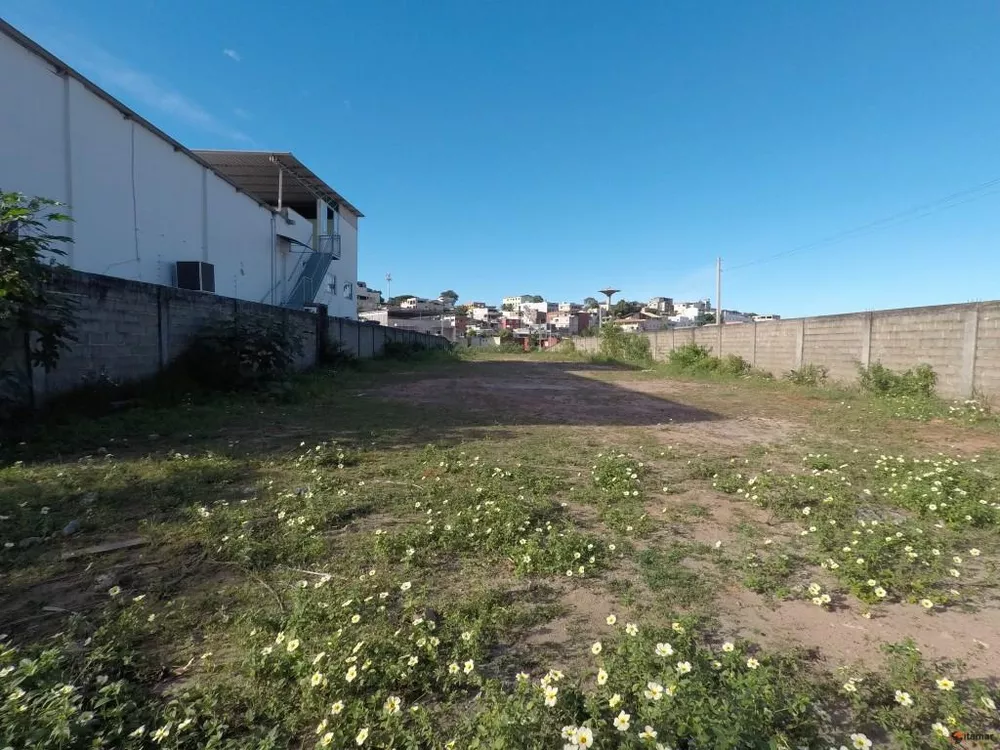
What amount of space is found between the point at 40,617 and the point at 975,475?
252 inches

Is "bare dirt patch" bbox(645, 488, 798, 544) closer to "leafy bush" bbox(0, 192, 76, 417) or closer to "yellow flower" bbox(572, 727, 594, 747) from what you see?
"yellow flower" bbox(572, 727, 594, 747)

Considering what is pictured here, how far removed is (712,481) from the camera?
4324mm

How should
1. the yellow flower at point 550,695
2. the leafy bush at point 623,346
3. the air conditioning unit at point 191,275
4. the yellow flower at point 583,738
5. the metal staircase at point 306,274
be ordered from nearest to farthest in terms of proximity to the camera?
the yellow flower at point 583,738 → the yellow flower at point 550,695 → the air conditioning unit at point 191,275 → the metal staircase at point 306,274 → the leafy bush at point 623,346

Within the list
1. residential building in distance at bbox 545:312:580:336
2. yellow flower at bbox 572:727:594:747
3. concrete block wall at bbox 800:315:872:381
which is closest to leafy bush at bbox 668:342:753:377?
concrete block wall at bbox 800:315:872:381

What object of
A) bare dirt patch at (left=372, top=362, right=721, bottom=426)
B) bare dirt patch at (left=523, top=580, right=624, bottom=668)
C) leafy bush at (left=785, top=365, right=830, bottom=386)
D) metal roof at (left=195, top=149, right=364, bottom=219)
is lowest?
bare dirt patch at (left=523, top=580, right=624, bottom=668)

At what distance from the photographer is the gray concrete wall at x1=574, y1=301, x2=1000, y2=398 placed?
828 centimetres

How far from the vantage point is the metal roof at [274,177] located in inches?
669

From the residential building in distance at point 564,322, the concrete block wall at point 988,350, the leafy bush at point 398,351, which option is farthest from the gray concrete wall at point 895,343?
the residential building in distance at point 564,322

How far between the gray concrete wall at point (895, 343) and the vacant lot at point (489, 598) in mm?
4770

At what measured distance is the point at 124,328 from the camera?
7172 millimetres

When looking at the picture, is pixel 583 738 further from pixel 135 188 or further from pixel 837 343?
pixel 837 343

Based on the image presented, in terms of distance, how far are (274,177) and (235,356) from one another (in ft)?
42.9

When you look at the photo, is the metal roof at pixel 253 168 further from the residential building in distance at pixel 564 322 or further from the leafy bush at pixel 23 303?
the residential building in distance at pixel 564 322

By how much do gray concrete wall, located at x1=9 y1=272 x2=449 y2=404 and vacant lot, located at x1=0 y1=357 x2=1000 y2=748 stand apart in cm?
155
